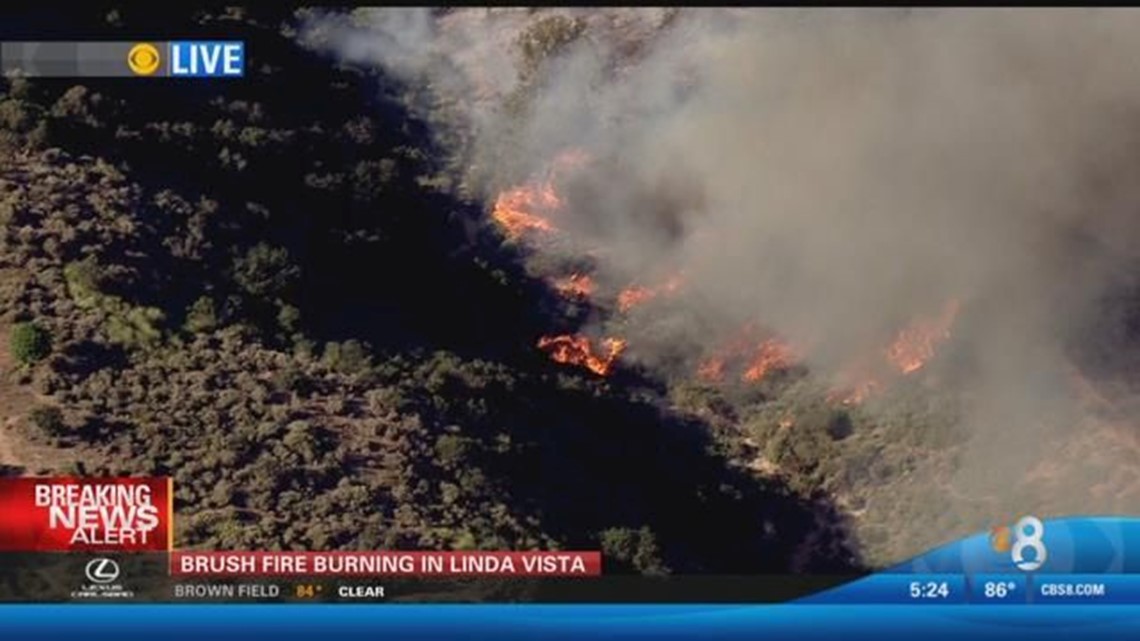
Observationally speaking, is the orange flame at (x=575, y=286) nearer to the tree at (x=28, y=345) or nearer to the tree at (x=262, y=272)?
the tree at (x=262, y=272)

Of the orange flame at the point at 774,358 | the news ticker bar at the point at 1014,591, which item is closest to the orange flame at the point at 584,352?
the orange flame at the point at 774,358

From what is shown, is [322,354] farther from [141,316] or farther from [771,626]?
[771,626]

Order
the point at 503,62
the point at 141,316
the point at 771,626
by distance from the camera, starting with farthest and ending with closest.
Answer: the point at 503,62
the point at 141,316
the point at 771,626

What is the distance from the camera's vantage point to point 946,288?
57.0 ft

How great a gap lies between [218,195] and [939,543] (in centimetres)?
956

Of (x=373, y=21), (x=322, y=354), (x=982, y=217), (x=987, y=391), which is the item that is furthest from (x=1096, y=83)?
(x=322, y=354)

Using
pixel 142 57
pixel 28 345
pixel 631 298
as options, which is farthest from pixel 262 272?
pixel 631 298

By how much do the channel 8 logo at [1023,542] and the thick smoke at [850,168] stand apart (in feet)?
3.86

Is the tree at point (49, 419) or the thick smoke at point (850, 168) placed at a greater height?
the thick smoke at point (850, 168)

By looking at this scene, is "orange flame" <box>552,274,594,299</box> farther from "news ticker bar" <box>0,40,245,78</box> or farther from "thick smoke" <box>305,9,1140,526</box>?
"news ticker bar" <box>0,40,245,78</box>

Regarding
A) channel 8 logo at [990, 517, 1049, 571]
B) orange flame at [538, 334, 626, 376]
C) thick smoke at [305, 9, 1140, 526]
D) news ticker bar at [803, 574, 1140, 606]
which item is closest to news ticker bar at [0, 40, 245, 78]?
thick smoke at [305, 9, 1140, 526]

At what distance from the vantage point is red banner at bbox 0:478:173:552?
1580cm

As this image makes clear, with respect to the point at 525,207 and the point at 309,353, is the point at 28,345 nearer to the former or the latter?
the point at 309,353

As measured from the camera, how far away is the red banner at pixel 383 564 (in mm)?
15867
